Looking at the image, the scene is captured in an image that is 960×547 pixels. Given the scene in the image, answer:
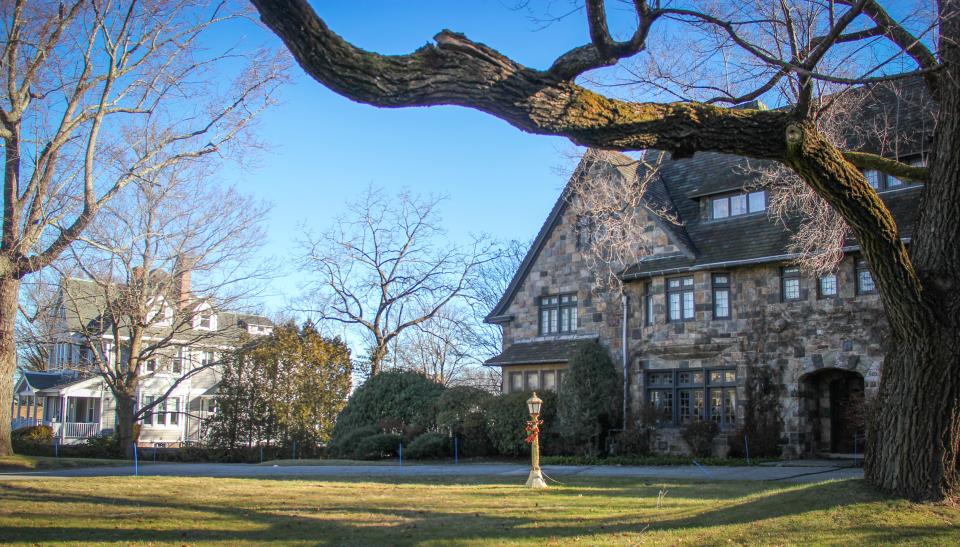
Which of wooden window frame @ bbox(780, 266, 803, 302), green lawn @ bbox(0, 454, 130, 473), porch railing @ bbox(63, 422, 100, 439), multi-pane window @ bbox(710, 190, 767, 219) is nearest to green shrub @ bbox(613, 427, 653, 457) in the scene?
wooden window frame @ bbox(780, 266, 803, 302)

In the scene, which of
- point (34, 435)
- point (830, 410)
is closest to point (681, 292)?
point (830, 410)

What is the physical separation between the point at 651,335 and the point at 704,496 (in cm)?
1211

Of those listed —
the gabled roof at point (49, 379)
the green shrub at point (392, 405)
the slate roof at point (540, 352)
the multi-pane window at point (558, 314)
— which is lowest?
the green shrub at point (392, 405)

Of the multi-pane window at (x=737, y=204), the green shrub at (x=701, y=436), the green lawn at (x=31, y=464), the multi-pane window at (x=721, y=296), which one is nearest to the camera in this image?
the green lawn at (x=31, y=464)

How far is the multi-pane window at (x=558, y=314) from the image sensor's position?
27562 mm

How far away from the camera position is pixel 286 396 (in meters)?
30.8

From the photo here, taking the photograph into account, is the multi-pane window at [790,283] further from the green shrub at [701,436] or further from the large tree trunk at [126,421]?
the large tree trunk at [126,421]

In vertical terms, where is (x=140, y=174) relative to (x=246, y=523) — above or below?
above

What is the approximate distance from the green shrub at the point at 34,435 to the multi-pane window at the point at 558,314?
19873mm

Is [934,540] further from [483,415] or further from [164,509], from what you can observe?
[483,415]

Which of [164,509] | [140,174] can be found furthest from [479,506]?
[140,174]

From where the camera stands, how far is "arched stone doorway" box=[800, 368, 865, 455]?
2167 cm

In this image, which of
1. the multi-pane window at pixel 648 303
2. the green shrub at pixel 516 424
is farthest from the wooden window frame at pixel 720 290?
the green shrub at pixel 516 424

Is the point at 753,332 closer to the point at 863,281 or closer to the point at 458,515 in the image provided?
the point at 863,281
